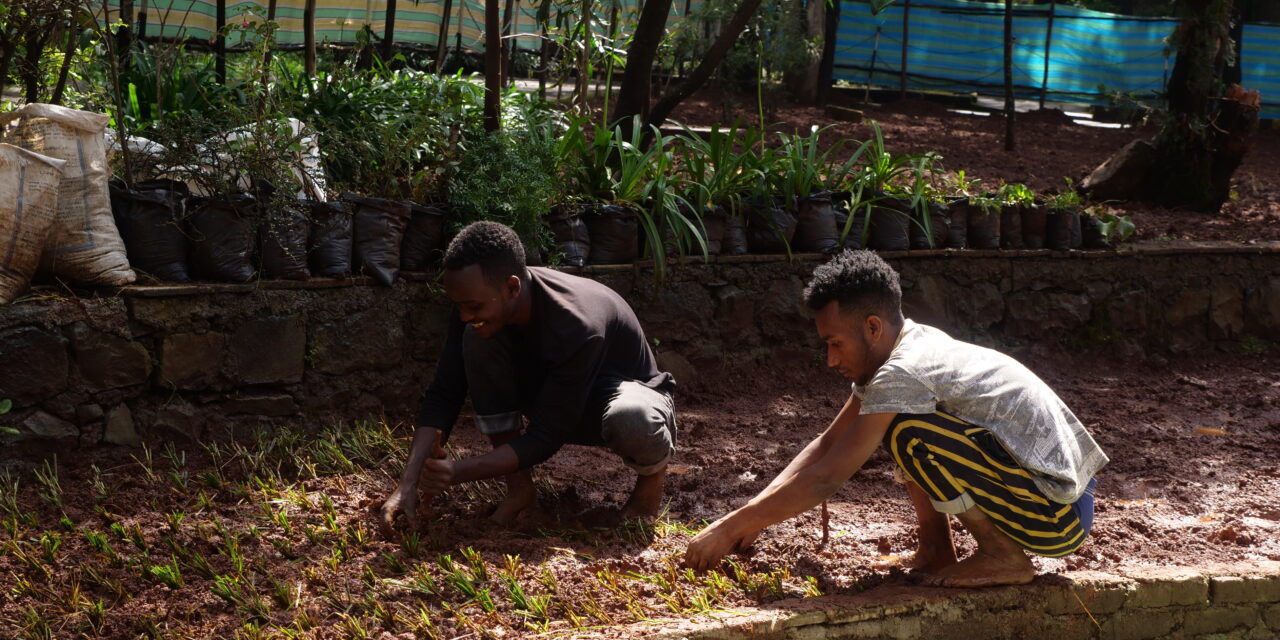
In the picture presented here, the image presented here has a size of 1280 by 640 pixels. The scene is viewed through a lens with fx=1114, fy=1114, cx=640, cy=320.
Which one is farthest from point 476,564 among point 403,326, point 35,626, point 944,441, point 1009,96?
point 1009,96

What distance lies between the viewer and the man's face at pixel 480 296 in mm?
3473

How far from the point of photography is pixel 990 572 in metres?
3.32

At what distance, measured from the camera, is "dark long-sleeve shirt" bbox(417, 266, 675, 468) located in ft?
11.6

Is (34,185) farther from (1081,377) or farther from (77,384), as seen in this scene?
(1081,377)

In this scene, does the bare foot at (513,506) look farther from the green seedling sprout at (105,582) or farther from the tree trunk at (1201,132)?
the tree trunk at (1201,132)

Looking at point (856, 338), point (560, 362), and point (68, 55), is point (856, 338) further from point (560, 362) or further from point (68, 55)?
point (68, 55)

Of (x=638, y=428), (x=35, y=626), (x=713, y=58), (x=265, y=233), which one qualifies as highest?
(x=713, y=58)

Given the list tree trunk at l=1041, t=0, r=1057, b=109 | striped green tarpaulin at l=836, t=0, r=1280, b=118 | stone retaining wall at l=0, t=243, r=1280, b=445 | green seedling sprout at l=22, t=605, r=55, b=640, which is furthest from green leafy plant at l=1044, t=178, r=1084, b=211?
tree trunk at l=1041, t=0, r=1057, b=109

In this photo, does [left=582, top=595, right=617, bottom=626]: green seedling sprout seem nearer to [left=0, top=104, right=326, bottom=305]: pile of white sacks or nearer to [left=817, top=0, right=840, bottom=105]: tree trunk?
[left=0, top=104, right=326, bottom=305]: pile of white sacks

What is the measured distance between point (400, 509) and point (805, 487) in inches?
53.2

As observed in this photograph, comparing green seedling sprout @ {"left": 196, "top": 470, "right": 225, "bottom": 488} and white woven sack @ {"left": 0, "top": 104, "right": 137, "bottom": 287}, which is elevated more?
white woven sack @ {"left": 0, "top": 104, "right": 137, "bottom": 287}

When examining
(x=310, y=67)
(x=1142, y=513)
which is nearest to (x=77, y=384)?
(x=310, y=67)

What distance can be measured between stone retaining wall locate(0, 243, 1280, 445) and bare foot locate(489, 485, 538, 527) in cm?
132

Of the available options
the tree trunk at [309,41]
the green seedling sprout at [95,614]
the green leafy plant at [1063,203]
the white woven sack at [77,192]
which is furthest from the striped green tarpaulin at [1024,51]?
the green seedling sprout at [95,614]
